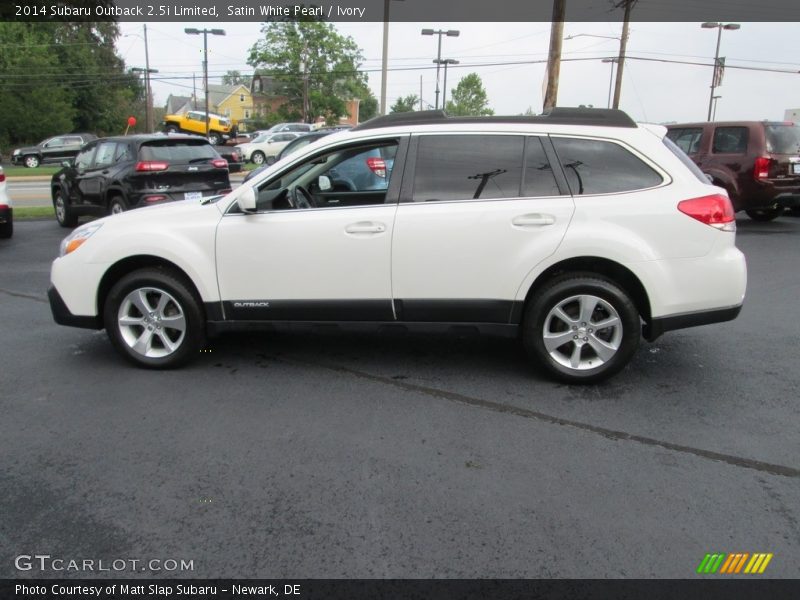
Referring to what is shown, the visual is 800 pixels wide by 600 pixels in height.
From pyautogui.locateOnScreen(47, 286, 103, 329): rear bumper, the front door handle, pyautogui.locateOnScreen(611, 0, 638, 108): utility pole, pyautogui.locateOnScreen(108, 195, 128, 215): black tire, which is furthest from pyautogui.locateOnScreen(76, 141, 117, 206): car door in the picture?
pyautogui.locateOnScreen(611, 0, 638, 108): utility pole

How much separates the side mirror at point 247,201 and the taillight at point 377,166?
1.23 m

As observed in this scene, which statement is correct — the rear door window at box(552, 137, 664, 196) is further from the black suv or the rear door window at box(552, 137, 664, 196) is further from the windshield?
the windshield

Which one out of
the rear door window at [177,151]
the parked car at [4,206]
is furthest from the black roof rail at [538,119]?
the parked car at [4,206]

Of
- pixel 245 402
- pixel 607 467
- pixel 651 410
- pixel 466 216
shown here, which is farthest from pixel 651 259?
pixel 245 402

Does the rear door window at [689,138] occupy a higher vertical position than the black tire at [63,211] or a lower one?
higher

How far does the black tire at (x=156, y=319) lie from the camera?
15.2 ft

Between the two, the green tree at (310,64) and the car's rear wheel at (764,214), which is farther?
the green tree at (310,64)

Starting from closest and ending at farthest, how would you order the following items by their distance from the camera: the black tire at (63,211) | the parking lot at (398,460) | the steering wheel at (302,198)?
the parking lot at (398,460) < the steering wheel at (302,198) < the black tire at (63,211)

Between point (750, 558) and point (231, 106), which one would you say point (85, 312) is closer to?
point (750, 558)

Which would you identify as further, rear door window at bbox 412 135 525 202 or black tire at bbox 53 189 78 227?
black tire at bbox 53 189 78 227

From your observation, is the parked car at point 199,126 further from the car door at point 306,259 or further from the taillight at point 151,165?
the car door at point 306,259

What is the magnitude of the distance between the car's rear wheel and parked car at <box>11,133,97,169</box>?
3613cm

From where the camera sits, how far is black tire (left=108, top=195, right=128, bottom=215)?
35.4 ft
